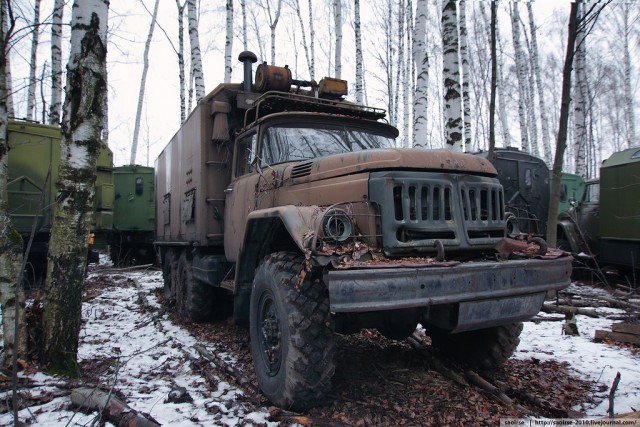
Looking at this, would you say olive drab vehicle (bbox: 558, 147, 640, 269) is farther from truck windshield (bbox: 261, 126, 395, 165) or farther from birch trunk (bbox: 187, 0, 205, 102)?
birch trunk (bbox: 187, 0, 205, 102)

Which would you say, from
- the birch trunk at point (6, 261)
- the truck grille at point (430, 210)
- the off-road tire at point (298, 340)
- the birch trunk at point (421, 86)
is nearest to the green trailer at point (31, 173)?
the birch trunk at point (6, 261)

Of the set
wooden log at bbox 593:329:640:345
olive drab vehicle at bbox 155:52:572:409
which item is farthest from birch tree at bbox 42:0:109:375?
wooden log at bbox 593:329:640:345

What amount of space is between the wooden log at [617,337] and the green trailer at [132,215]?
1295 cm

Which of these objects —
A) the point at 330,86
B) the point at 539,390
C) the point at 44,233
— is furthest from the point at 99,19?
the point at 44,233

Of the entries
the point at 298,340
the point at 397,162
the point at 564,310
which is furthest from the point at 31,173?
the point at 564,310

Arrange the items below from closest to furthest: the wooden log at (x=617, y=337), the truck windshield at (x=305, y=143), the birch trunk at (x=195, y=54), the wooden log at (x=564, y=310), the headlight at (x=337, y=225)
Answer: the headlight at (x=337, y=225) < the truck windshield at (x=305, y=143) < the wooden log at (x=617, y=337) < the wooden log at (x=564, y=310) < the birch trunk at (x=195, y=54)

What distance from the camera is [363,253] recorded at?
321 centimetres

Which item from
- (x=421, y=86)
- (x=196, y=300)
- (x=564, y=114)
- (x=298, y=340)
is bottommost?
(x=196, y=300)

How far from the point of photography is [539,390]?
3961 millimetres

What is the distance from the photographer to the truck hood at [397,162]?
3496 millimetres

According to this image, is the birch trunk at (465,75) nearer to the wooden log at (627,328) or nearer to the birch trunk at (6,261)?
the wooden log at (627,328)

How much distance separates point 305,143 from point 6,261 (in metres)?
3.09

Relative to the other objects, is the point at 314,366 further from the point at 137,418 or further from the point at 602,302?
the point at 602,302

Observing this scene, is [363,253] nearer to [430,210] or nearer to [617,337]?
[430,210]
